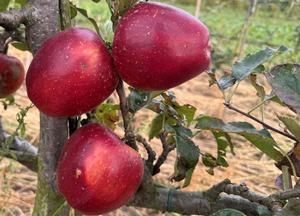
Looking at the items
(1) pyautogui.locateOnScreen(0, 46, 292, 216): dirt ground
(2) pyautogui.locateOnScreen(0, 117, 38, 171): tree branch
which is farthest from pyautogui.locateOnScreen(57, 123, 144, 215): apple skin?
(1) pyautogui.locateOnScreen(0, 46, 292, 216): dirt ground

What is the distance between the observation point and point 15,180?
2.23 meters

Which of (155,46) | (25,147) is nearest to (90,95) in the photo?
(155,46)

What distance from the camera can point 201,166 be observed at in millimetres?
2643

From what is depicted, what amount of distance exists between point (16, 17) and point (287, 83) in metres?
0.36

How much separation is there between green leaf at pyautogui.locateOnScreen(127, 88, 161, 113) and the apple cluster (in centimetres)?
18

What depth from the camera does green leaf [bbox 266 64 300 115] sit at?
0.69 meters

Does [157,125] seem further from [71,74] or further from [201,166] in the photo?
[201,166]

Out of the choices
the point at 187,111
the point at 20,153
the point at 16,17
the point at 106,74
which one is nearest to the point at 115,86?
the point at 106,74

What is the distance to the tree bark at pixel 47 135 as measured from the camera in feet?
2.57

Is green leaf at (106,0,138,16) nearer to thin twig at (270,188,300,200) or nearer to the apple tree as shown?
the apple tree

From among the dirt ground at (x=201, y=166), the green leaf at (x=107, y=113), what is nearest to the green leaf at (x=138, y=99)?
the green leaf at (x=107, y=113)

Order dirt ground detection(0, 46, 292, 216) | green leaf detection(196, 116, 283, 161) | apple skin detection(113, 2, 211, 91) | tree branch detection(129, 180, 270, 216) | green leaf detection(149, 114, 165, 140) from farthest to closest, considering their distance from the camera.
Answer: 1. dirt ground detection(0, 46, 292, 216)
2. green leaf detection(149, 114, 165, 140)
3. tree branch detection(129, 180, 270, 216)
4. green leaf detection(196, 116, 283, 161)
5. apple skin detection(113, 2, 211, 91)

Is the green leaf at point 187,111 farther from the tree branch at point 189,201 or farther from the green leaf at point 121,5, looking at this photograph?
the green leaf at point 121,5

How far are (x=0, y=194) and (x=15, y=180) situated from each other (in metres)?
0.41
